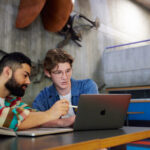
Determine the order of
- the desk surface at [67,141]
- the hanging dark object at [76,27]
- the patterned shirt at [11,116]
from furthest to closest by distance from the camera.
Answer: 1. the hanging dark object at [76,27]
2. the patterned shirt at [11,116]
3. the desk surface at [67,141]

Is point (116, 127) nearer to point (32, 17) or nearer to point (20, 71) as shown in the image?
point (20, 71)

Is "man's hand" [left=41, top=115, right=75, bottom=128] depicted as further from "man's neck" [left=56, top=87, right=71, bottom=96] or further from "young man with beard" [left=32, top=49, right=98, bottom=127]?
"man's neck" [left=56, top=87, right=71, bottom=96]

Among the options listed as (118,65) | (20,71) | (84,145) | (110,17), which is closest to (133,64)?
(118,65)

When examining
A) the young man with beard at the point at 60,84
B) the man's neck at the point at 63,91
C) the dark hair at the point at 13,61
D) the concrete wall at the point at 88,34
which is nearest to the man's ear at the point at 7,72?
the dark hair at the point at 13,61

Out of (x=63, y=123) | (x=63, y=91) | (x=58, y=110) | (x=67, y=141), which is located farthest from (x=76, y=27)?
(x=67, y=141)

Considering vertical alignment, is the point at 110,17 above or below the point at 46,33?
above

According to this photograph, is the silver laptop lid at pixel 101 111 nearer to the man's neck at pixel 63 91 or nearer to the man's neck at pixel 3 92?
the man's neck at pixel 3 92

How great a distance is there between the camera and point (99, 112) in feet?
3.58

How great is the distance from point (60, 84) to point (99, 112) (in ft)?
2.84

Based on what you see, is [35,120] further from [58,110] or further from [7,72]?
[7,72]

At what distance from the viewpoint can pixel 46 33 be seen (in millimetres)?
4590

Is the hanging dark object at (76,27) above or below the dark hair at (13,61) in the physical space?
above

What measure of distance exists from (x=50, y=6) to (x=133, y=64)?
8.34 ft

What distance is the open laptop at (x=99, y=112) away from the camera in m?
1.05
